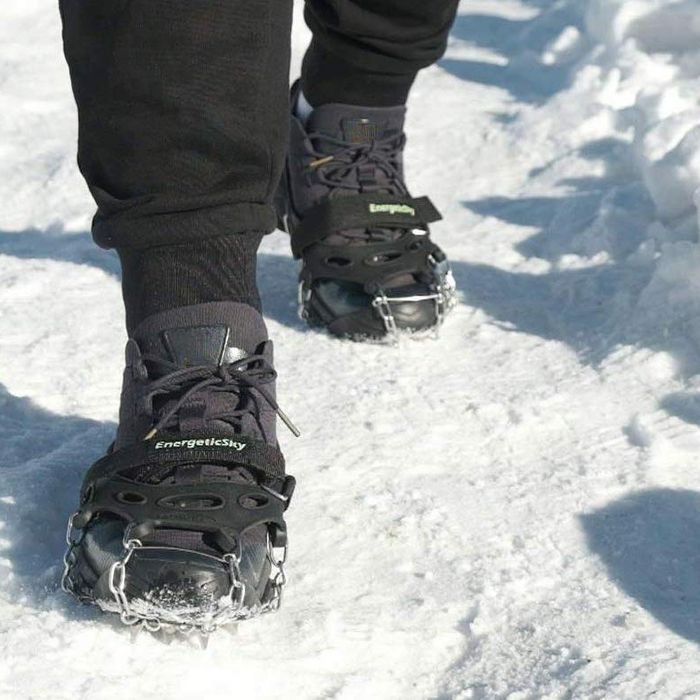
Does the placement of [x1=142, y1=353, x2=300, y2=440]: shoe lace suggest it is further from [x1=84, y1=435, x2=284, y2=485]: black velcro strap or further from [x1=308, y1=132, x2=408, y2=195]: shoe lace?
[x1=308, y1=132, x2=408, y2=195]: shoe lace

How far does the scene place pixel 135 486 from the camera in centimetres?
142

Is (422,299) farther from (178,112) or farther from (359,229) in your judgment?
(178,112)

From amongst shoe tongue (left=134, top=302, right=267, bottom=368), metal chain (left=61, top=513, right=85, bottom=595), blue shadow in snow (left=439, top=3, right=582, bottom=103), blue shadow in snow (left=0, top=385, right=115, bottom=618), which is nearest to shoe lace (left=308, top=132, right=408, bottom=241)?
blue shadow in snow (left=0, top=385, right=115, bottom=618)

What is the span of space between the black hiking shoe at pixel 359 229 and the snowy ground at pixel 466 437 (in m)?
0.06

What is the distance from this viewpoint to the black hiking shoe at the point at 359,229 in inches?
85.7

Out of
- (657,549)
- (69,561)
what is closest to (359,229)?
(657,549)

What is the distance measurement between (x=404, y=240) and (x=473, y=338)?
0.21 m

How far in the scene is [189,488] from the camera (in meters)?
1.41

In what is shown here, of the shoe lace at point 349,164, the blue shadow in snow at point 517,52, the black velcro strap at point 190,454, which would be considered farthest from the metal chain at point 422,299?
the blue shadow in snow at point 517,52

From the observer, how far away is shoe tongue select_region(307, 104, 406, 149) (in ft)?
7.52

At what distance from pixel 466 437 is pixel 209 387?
1.69ft

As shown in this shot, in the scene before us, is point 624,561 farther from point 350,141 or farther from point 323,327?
point 350,141

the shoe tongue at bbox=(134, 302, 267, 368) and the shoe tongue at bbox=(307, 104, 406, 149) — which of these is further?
the shoe tongue at bbox=(307, 104, 406, 149)

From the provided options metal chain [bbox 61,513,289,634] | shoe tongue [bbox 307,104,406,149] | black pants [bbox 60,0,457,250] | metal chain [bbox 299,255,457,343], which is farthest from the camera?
shoe tongue [bbox 307,104,406,149]
